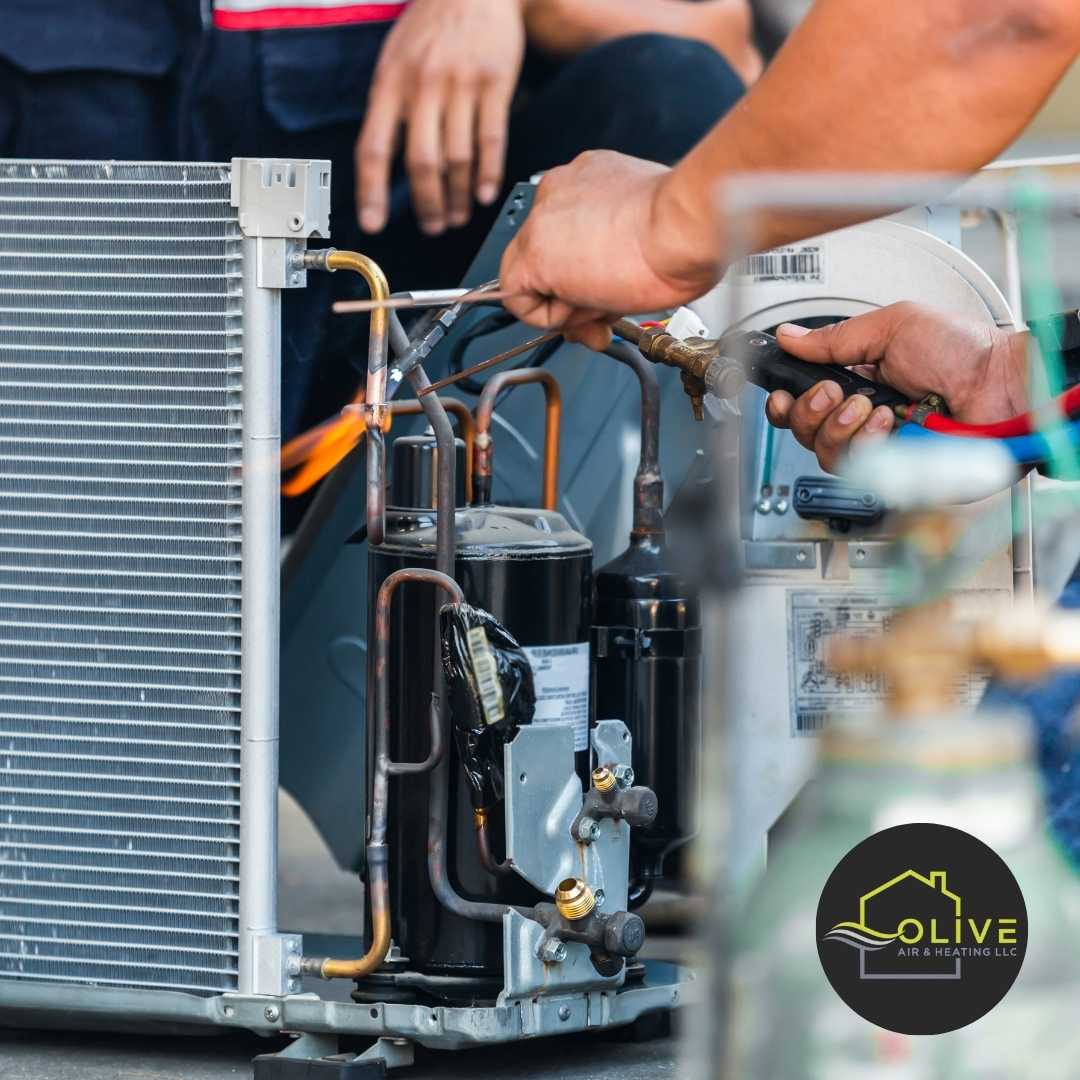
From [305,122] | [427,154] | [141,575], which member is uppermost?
[305,122]

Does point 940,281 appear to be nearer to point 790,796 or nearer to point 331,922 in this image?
point 790,796

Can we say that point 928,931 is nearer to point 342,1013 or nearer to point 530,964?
point 530,964

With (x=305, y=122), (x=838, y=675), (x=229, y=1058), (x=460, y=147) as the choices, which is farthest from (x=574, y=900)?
(x=305, y=122)

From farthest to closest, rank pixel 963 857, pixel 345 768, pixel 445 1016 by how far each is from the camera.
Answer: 1. pixel 345 768
2. pixel 445 1016
3. pixel 963 857

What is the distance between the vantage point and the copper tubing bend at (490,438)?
232cm

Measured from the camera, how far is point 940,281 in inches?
87.3

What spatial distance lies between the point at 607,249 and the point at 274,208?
0.48m

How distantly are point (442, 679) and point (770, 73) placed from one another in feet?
2.55

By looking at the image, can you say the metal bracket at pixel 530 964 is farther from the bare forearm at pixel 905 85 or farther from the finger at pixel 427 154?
the finger at pixel 427 154

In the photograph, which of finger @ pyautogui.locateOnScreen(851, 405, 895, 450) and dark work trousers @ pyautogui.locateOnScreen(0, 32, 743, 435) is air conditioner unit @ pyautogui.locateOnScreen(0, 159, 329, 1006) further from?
dark work trousers @ pyautogui.locateOnScreen(0, 32, 743, 435)

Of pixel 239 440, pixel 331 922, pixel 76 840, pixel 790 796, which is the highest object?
pixel 239 440

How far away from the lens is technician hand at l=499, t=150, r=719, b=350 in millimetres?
1774

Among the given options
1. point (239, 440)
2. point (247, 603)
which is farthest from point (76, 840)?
point (239, 440)

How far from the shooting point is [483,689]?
6.54 feet
